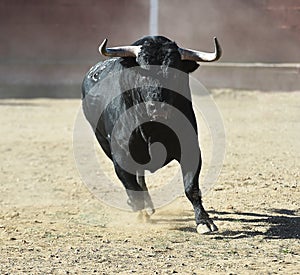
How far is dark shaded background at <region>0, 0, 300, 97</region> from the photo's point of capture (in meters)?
12.2

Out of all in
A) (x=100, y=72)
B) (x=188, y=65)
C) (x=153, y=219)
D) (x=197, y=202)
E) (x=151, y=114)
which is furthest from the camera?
(x=100, y=72)

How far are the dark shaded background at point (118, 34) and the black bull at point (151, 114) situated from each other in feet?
22.3

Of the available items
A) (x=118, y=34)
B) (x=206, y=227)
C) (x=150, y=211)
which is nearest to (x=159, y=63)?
(x=206, y=227)

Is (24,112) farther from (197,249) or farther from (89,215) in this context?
Result: (197,249)

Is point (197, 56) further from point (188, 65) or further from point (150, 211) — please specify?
point (150, 211)

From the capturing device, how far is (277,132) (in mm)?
8570

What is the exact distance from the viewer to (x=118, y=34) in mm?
12602

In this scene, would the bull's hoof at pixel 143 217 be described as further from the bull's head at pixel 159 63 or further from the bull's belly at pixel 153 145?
the bull's head at pixel 159 63

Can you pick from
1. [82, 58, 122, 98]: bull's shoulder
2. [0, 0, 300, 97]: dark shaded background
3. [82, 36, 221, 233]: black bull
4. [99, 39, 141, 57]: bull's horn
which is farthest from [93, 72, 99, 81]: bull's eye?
[0, 0, 300, 97]: dark shaded background

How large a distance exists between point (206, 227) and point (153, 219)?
62cm

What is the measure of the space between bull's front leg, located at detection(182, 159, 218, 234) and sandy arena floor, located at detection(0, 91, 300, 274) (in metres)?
0.05

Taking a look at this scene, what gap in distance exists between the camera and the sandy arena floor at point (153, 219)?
4.13 metres

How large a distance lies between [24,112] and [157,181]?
402 cm

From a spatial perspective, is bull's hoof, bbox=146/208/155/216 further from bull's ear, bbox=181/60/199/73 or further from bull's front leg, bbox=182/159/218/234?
bull's ear, bbox=181/60/199/73
